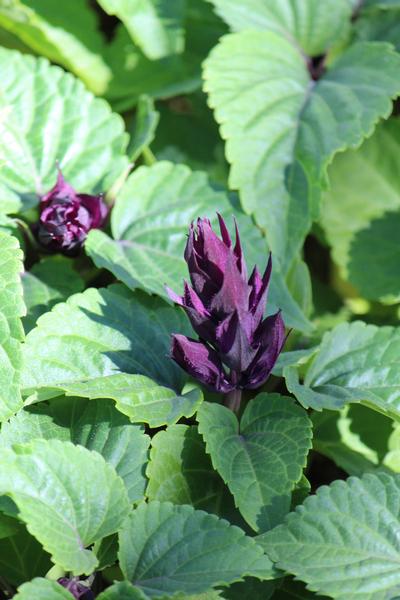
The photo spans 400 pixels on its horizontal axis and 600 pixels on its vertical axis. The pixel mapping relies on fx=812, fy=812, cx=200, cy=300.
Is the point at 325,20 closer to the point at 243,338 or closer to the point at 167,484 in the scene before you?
the point at 243,338

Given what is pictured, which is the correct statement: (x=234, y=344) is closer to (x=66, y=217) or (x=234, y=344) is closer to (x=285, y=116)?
(x=66, y=217)

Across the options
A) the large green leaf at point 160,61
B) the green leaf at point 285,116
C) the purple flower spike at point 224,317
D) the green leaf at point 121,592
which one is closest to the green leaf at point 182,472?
the purple flower spike at point 224,317

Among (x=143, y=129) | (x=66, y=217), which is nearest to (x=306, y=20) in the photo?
(x=143, y=129)

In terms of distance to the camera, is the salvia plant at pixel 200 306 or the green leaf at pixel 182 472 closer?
the salvia plant at pixel 200 306

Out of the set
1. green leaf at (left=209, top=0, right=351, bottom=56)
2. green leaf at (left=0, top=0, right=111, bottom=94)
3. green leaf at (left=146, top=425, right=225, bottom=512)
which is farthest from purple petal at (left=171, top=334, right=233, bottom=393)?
green leaf at (left=0, top=0, right=111, bottom=94)

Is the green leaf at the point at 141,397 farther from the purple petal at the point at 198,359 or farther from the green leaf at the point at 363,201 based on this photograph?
the green leaf at the point at 363,201

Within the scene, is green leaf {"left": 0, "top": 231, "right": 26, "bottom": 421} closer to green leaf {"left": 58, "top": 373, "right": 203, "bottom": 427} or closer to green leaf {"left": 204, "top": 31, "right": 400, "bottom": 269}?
green leaf {"left": 58, "top": 373, "right": 203, "bottom": 427}
